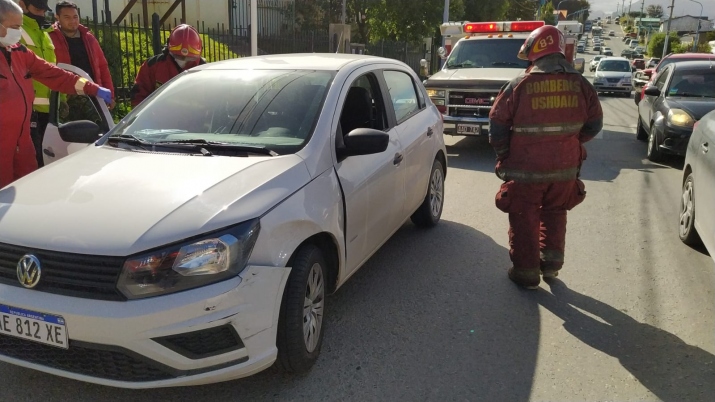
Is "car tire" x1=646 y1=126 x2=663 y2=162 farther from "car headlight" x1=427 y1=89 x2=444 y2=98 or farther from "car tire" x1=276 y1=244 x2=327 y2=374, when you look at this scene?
"car tire" x1=276 y1=244 x2=327 y2=374

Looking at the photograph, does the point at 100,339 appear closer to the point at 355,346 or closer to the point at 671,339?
the point at 355,346

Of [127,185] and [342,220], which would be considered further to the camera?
[342,220]

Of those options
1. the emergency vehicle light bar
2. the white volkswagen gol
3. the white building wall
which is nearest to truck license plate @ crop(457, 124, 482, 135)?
the emergency vehicle light bar

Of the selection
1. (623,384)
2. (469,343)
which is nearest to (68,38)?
(469,343)

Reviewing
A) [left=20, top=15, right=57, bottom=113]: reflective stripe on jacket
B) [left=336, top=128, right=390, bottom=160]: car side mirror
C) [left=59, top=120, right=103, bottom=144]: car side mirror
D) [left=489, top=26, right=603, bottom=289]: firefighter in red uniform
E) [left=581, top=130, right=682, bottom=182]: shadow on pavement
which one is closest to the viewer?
[left=336, top=128, right=390, bottom=160]: car side mirror

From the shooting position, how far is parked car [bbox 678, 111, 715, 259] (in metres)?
4.50

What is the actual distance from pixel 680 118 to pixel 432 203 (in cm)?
499

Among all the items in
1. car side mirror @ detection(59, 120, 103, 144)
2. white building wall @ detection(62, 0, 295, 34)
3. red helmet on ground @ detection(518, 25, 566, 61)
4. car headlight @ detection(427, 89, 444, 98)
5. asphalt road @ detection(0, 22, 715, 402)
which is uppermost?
white building wall @ detection(62, 0, 295, 34)

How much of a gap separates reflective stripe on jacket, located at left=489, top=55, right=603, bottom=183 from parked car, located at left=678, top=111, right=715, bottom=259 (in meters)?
1.09

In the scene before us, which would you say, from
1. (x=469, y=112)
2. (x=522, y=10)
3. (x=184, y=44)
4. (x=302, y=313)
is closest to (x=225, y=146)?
(x=302, y=313)

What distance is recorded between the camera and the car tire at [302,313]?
295cm

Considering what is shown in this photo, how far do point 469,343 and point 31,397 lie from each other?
2.43m

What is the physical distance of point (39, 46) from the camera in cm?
537

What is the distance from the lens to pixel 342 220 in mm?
3510
